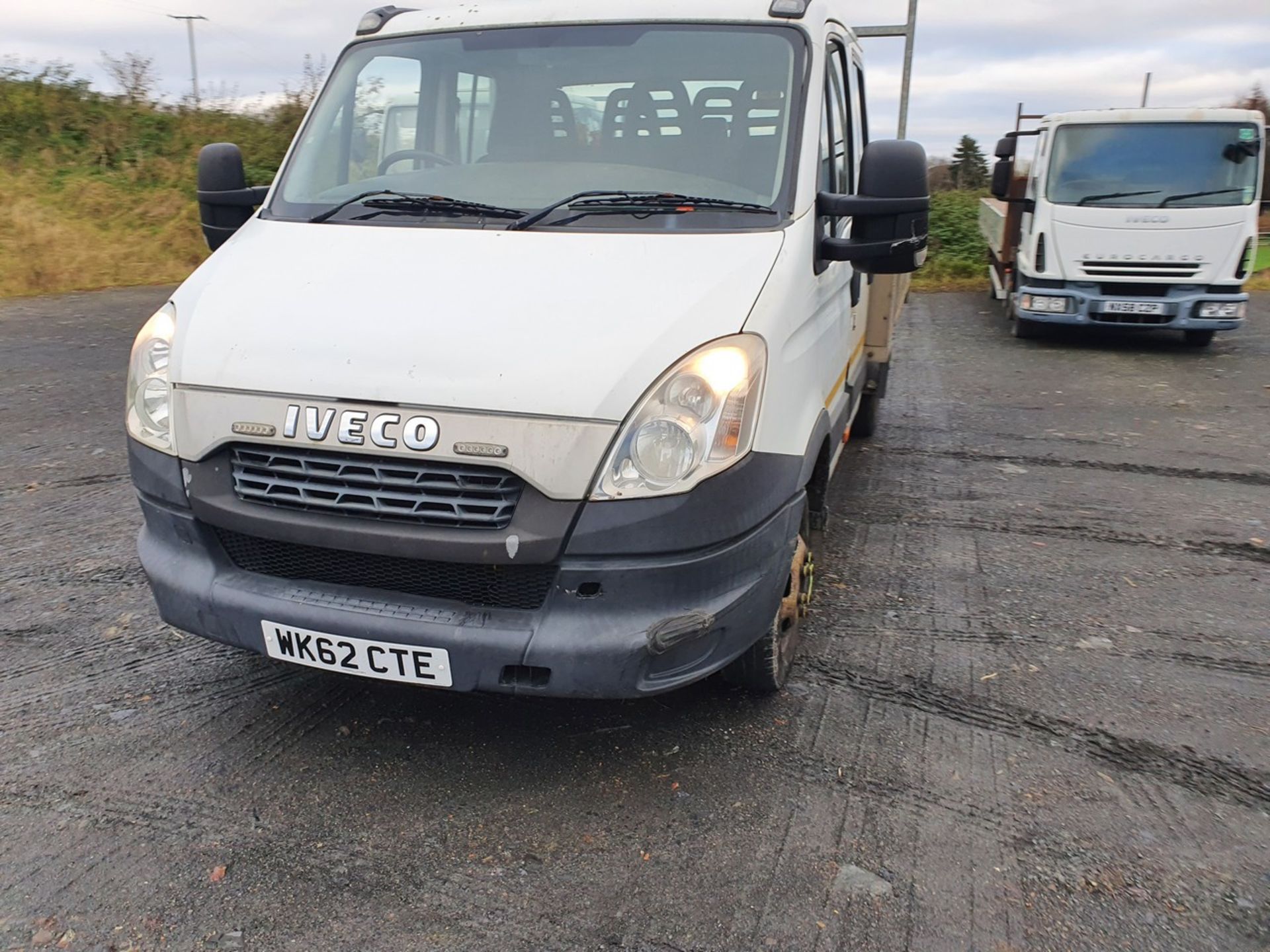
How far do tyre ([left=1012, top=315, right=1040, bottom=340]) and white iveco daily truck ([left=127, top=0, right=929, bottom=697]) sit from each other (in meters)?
8.84

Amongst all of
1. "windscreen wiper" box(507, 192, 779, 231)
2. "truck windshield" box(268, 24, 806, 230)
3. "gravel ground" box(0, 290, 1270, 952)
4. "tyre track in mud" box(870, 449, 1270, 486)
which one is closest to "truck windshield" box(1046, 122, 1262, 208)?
"tyre track in mud" box(870, 449, 1270, 486)

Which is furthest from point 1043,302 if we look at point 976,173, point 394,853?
point 976,173

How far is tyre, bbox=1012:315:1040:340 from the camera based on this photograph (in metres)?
11.8

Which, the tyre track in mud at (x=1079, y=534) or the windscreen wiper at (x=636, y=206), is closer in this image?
the windscreen wiper at (x=636, y=206)

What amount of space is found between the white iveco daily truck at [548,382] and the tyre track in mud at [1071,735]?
0.34 meters

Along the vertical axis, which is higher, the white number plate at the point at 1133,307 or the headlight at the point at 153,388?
the headlight at the point at 153,388

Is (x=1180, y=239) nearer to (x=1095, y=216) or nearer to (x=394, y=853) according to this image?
(x=1095, y=216)

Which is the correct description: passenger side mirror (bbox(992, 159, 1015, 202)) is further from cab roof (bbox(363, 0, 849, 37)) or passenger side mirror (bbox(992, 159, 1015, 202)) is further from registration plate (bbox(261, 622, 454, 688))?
registration plate (bbox(261, 622, 454, 688))

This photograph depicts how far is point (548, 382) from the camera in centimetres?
262

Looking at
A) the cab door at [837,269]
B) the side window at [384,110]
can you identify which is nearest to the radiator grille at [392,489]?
the cab door at [837,269]

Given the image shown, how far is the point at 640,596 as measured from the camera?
264 centimetres

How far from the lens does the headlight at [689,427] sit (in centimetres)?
259

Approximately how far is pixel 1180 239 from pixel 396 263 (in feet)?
31.1

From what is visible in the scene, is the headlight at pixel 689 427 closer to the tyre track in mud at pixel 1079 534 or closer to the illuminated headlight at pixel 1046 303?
the tyre track in mud at pixel 1079 534
